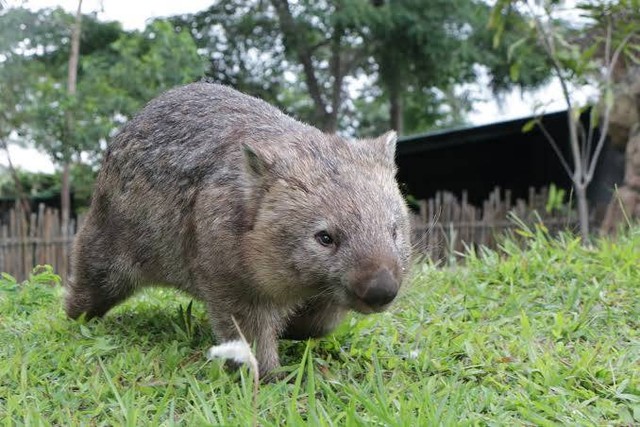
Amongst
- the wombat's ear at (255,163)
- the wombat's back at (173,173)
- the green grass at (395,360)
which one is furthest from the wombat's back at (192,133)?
the green grass at (395,360)

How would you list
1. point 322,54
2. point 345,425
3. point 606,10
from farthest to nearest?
point 322,54 → point 606,10 → point 345,425

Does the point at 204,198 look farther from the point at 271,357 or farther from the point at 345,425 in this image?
the point at 345,425

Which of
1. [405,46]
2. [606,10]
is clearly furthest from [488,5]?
[606,10]

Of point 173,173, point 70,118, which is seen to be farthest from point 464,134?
point 173,173

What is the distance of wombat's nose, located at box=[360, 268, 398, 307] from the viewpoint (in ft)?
7.97

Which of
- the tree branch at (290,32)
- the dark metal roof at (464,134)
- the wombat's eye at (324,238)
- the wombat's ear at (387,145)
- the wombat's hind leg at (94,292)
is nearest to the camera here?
the wombat's eye at (324,238)

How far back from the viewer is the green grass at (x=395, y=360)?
2.42m

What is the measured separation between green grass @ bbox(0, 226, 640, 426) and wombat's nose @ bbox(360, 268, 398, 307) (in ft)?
0.95

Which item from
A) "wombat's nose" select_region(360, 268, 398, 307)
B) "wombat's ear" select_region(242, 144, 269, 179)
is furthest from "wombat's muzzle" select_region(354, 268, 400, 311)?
"wombat's ear" select_region(242, 144, 269, 179)

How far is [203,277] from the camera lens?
9.84 ft

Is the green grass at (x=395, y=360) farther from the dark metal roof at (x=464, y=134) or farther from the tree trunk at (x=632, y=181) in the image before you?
the dark metal roof at (x=464, y=134)

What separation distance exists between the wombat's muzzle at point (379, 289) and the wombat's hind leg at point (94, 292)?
5.06 ft

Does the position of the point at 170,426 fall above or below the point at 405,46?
below

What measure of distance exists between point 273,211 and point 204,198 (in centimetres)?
39
